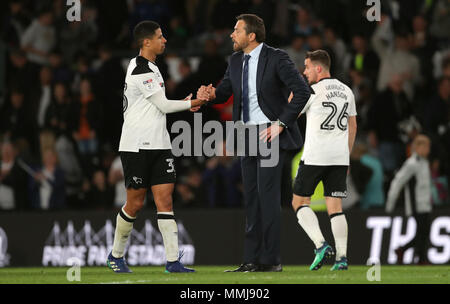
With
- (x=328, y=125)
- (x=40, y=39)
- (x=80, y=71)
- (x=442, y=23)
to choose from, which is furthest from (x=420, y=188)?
(x=40, y=39)

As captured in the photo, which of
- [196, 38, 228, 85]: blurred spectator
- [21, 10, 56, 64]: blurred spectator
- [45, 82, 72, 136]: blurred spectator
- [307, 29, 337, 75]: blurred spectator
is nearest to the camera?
[196, 38, 228, 85]: blurred spectator

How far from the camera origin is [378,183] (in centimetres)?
1515

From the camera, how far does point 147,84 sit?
33.3ft

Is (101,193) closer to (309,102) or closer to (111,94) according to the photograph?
(111,94)

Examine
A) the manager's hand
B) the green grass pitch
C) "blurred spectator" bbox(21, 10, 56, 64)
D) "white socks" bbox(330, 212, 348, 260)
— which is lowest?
the green grass pitch

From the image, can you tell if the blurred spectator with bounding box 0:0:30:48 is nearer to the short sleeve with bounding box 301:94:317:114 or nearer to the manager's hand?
the short sleeve with bounding box 301:94:317:114

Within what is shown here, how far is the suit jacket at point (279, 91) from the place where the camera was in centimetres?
1041

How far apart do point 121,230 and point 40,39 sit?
9611mm

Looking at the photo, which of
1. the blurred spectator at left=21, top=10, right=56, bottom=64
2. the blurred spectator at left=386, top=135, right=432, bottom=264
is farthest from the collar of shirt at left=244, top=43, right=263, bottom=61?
the blurred spectator at left=21, top=10, right=56, bottom=64

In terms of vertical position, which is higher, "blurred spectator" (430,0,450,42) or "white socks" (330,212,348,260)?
"blurred spectator" (430,0,450,42)

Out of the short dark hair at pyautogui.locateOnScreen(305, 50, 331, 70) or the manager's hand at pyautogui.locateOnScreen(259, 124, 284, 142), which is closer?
the manager's hand at pyautogui.locateOnScreen(259, 124, 284, 142)

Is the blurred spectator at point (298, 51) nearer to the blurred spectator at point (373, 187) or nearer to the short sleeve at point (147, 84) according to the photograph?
the blurred spectator at point (373, 187)

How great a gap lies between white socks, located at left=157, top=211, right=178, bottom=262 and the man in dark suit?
0.79m

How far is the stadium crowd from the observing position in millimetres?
16062
